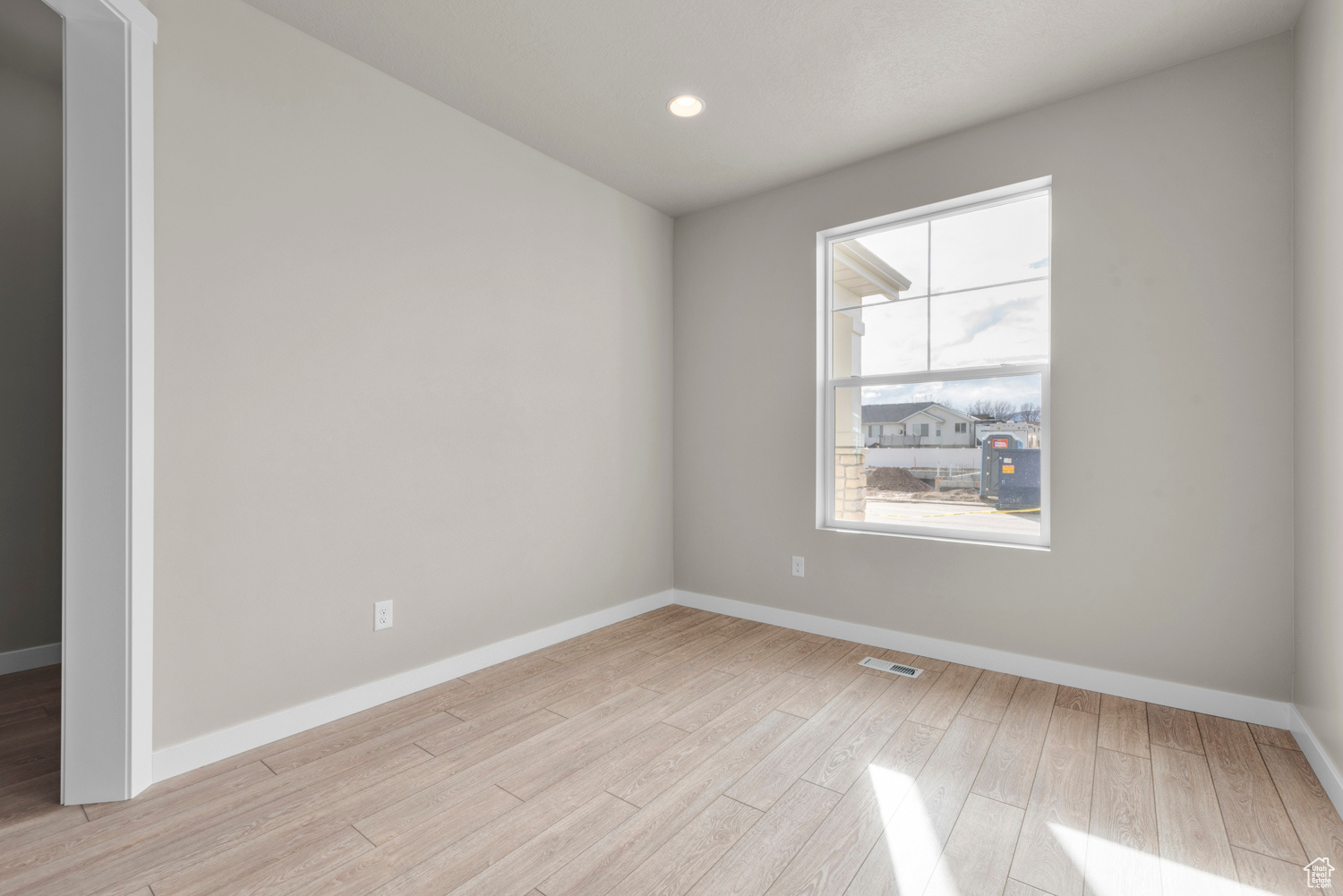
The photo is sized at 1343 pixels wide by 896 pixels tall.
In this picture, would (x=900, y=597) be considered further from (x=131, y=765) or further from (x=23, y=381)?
(x=23, y=381)

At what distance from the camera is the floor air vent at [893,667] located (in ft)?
9.66

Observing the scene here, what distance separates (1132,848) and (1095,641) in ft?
4.08

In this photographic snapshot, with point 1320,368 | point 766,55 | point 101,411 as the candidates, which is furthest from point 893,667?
point 101,411

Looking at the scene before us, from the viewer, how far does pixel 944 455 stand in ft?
10.6

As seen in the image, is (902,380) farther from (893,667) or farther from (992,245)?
(893,667)

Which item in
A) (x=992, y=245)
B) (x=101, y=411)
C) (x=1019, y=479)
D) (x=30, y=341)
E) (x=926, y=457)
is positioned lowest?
(x=1019, y=479)

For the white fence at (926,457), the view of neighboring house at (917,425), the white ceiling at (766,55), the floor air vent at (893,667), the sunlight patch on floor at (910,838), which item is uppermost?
the white ceiling at (766,55)

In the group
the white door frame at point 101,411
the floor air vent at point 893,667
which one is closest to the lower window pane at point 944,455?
the floor air vent at point 893,667

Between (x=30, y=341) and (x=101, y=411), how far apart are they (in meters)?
1.96

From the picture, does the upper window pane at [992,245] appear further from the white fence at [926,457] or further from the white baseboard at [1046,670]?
the white baseboard at [1046,670]

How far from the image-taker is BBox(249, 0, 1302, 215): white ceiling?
2.22m

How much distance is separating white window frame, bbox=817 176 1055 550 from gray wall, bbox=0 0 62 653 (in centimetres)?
405

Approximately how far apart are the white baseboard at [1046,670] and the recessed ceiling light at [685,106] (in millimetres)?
2779

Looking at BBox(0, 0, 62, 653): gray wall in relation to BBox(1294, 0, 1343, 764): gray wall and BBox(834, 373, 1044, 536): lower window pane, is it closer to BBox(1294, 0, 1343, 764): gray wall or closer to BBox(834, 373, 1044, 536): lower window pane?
BBox(834, 373, 1044, 536): lower window pane
